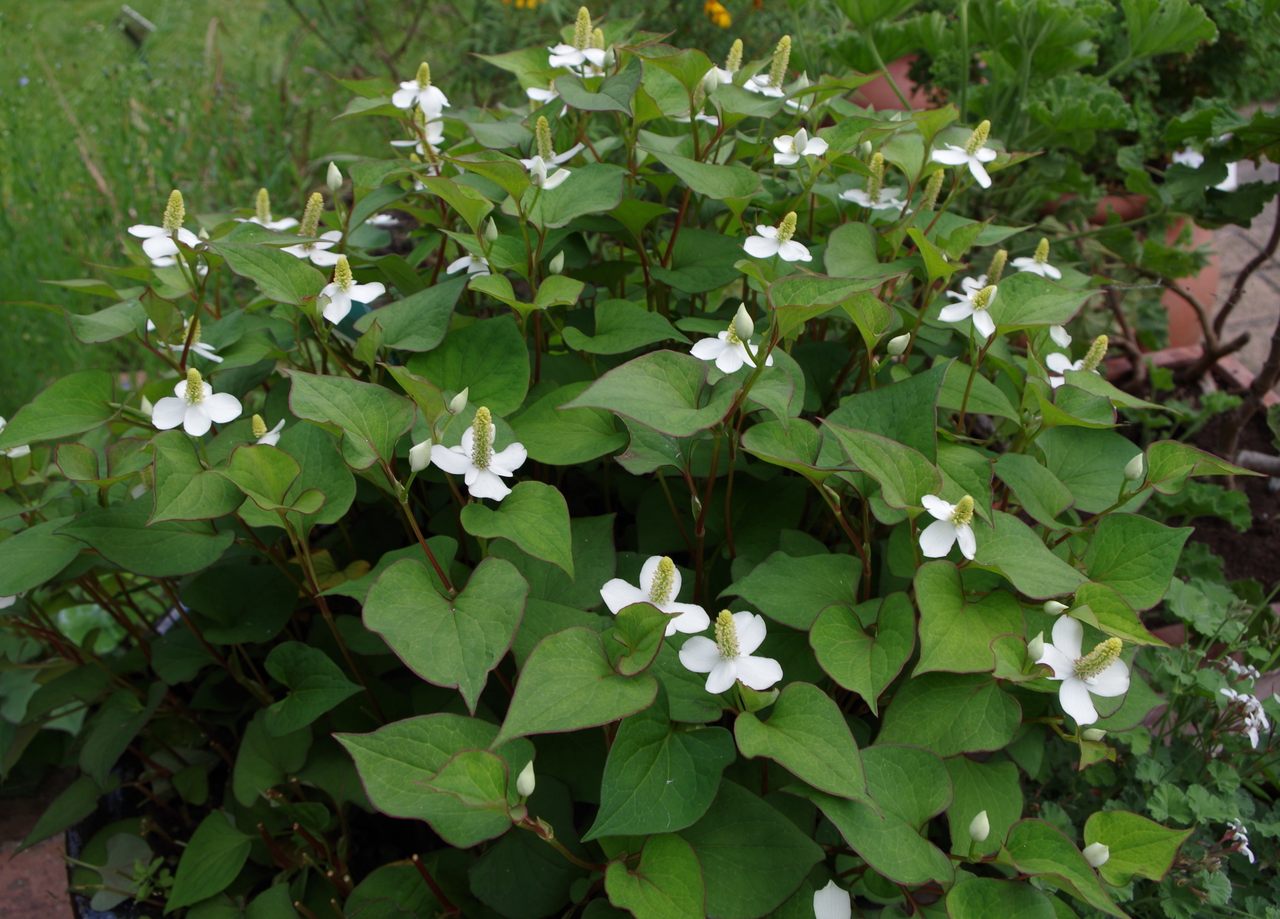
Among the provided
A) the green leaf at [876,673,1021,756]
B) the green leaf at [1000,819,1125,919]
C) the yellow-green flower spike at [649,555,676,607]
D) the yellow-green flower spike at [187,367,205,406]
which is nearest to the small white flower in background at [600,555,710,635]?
the yellow-green flower spike at [649,555,676,607]

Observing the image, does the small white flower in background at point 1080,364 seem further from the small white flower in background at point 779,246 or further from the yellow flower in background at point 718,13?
the yellow flower in background at point 718,13

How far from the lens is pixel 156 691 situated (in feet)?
3.87

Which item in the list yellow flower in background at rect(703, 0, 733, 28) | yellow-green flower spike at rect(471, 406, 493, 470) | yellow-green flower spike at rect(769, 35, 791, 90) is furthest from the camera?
yellow flower in background at rect(703, 0, 733, 28)

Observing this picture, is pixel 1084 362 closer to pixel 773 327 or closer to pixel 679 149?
pixel 773 327

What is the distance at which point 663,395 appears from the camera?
88 cm

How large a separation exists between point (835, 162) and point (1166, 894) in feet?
2.82

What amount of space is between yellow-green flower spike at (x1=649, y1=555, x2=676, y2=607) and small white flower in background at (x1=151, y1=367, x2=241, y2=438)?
0.43 m

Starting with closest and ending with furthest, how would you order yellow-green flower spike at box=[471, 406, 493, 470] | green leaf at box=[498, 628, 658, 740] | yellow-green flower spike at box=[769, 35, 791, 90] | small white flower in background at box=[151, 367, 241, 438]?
green leaf at box=[498, 628, 658, 740] < yellow-green flower spike at box=[471, 406, 493, 470] < small white flower in background at box=[151, 367, 241, 438] < yellow-green flower spike at box=[769, 35, 791, 90]

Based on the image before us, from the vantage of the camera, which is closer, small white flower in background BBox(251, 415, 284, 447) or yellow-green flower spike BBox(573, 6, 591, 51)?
small white flower in background BBox(251, 415, 284, 447)

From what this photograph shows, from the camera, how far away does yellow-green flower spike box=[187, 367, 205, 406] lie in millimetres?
928

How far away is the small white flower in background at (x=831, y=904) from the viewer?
83 cm

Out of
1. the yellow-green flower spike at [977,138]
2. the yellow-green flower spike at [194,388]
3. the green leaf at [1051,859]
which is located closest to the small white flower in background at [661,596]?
the green leaf at [1051,859]

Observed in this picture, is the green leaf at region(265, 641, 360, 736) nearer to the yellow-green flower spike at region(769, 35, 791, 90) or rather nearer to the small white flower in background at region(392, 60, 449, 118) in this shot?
the small white flower in background at region(392, 60, 449, 118)

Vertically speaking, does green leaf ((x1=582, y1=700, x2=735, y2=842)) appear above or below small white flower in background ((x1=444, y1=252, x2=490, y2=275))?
below
